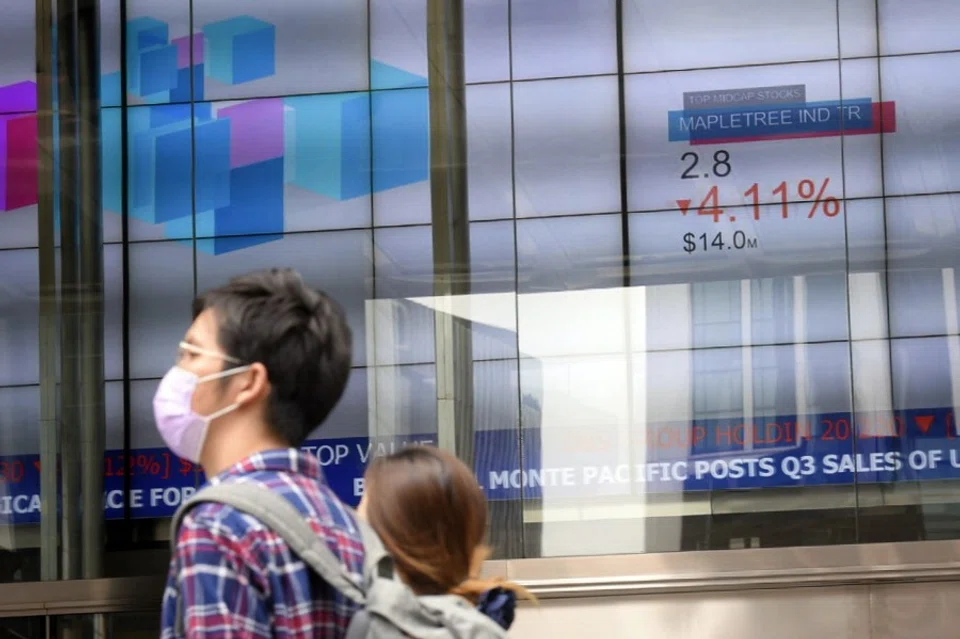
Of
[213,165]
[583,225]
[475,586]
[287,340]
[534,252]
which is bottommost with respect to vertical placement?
[475,586]

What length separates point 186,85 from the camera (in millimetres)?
6121

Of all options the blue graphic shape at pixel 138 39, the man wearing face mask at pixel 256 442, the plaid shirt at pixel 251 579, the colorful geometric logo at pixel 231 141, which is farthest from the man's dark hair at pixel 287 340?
the blue graphic shape at pixel 138 39

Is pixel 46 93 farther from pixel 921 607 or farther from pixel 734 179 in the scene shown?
pixel 921 607

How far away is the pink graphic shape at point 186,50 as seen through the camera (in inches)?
242

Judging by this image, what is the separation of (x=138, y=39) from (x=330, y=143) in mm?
1018

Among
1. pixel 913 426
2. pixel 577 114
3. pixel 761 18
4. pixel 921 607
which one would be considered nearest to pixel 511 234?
pixel 577 114


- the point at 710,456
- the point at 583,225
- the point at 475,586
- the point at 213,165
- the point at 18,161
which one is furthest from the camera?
the point at 18,161

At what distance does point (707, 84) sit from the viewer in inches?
235

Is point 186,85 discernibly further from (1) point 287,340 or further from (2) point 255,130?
(1) point 287,340

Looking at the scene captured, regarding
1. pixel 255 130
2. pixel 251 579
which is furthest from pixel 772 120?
pixel 251 579

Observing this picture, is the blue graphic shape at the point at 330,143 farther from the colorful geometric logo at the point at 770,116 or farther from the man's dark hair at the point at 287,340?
the man's dark hair at the point at 287,340

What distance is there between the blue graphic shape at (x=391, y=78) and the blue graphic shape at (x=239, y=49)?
1.52 feet

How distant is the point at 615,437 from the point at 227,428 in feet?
12.9

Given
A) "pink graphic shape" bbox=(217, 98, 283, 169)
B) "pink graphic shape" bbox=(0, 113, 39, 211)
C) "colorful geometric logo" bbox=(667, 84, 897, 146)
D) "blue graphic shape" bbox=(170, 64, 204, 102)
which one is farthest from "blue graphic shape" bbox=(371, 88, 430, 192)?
"pink graphic shape" bbox=(0, 113, 39, 211)
